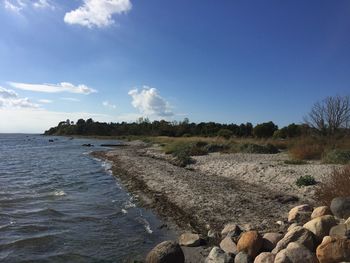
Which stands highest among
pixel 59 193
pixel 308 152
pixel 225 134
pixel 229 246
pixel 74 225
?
pixel 225 134

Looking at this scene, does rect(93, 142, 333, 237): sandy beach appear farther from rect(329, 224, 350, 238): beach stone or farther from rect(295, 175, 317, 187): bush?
rect(329, 224, 350, 238): beach stone

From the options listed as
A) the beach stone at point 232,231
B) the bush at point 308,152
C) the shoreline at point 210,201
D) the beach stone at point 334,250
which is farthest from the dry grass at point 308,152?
the beach stone at point 334,250

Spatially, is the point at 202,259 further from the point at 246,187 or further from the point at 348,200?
the point at 246,187

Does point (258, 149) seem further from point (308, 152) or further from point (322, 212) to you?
point (322, 212)

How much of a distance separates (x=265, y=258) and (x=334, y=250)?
1.30 metres

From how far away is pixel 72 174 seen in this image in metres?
29.7

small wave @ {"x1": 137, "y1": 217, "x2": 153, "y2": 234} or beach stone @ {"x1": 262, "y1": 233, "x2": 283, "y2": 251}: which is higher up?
beach stone @ {"x1": 262, "y1": 233, "x2": 283, "y2": 251}

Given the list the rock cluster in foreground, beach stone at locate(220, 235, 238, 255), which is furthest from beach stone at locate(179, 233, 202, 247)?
beach stone at locate(220, 235, 238, 255)

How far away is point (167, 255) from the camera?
8828 mm

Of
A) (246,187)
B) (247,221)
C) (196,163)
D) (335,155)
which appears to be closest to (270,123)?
(196,163)

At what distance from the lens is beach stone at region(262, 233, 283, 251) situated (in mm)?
8705

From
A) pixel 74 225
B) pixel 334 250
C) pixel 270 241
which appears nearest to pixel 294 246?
pixel 334 250

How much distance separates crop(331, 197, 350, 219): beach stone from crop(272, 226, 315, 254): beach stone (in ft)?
5.14

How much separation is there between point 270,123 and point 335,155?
5704 cm
